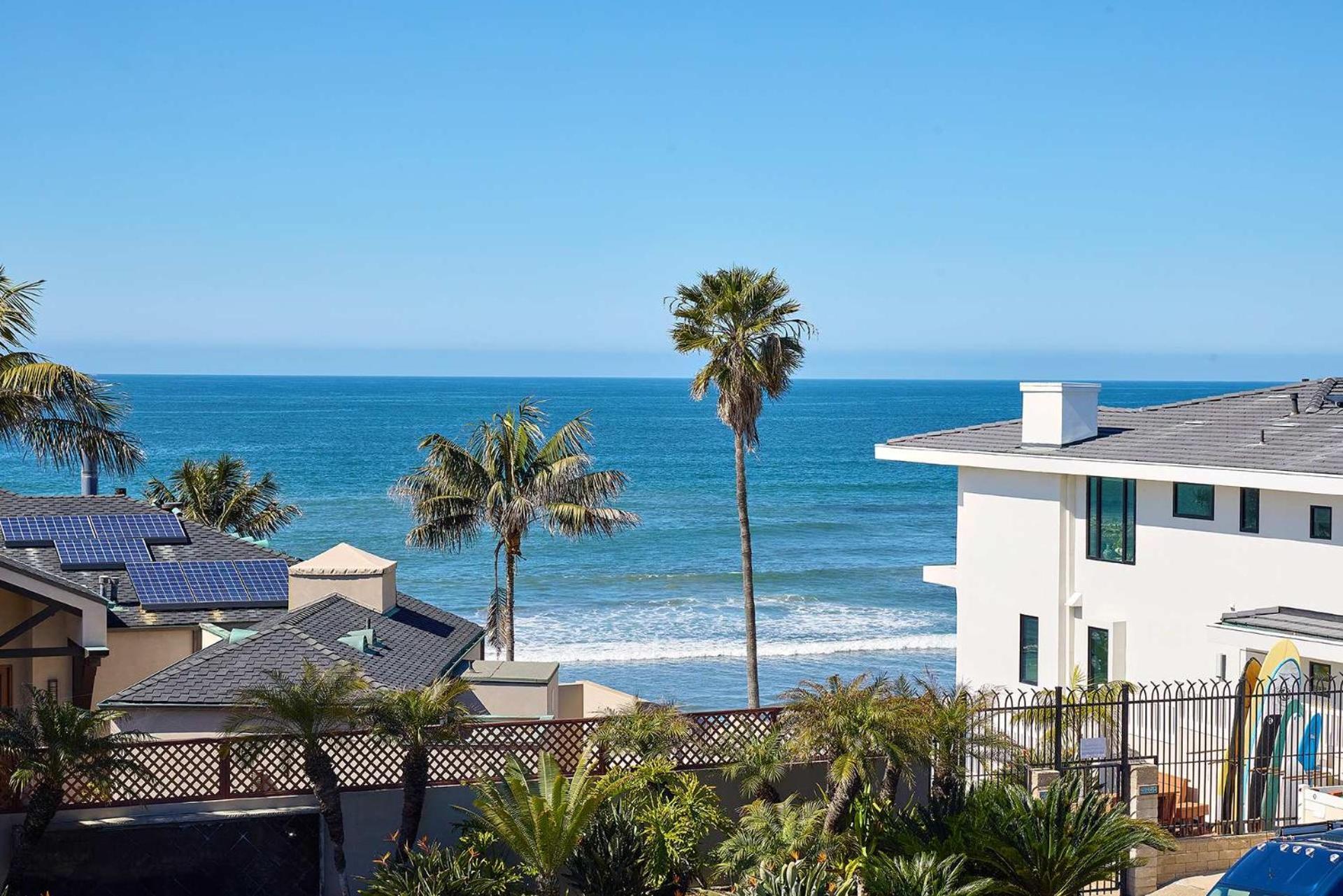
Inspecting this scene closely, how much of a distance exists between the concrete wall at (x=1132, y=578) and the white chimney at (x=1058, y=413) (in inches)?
32.6

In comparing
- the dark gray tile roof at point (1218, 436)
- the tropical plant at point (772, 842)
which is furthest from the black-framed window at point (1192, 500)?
the tropical plant at point (772, 842)

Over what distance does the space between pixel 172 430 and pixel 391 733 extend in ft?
499

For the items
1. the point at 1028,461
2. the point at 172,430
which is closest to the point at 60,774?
the point at 1028,461

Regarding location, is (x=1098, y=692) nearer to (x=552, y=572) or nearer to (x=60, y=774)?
(x=60, y=774)

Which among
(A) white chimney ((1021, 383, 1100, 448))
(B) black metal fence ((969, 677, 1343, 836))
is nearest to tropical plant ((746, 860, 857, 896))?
(B) black metal fence ((969, 677, 1343, 836))

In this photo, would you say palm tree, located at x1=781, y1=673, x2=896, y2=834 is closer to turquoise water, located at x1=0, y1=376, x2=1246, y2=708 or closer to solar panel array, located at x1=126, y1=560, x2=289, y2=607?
solar panel array, located at x1=126, y1=560, x2=289, y2=607

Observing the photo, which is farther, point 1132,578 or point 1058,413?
point 1058,413

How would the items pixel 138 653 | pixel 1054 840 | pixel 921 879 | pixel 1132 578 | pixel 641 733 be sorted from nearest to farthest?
pixel 921 879 < pixel 1054 840 < pixel 641 733 < pixel 138 653 < pixel 1132 578

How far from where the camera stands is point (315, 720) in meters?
14.8

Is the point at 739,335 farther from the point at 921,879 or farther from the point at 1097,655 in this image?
the point at 921,879

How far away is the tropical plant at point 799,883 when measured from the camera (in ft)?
43.2

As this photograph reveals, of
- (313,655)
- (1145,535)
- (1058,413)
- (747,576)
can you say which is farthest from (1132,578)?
(313,655)

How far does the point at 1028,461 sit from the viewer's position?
78.9 ft

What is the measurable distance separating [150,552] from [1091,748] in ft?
51.3
